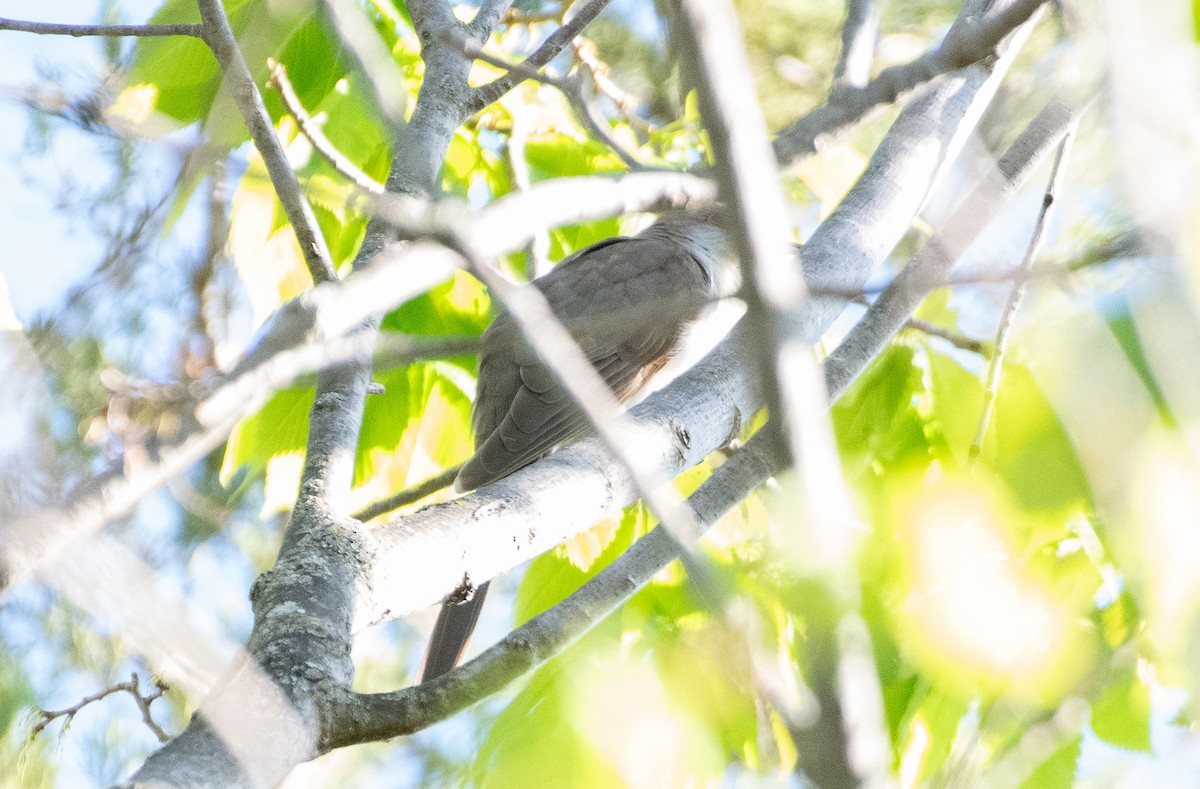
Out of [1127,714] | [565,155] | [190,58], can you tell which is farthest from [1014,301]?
[190,58]

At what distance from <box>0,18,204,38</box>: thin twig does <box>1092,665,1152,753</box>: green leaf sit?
5.00 ft

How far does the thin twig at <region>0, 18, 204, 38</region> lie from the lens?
1.08 m

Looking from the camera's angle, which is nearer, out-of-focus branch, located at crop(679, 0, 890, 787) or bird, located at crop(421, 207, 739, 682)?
out-of-focus branch, located at crop(679, 0, 890, 787)

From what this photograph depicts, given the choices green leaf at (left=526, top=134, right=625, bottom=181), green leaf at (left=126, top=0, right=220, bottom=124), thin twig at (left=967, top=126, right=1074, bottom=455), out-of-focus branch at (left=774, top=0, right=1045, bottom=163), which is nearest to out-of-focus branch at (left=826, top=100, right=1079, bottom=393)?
thin twig at (left=967, top=126, right=1074, bottom=455)

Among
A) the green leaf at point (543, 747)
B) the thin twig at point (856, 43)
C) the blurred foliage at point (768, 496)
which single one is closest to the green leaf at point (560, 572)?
the blurred foliage at point (768, 496)

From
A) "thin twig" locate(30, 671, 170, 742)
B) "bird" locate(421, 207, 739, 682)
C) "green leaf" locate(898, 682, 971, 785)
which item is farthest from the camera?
"bird" locate(421, 207, 739, 682)

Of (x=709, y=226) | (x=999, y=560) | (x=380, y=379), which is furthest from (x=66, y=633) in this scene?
(x=999, y=560)

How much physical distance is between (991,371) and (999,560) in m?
0.34

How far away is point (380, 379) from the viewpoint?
5.21ft

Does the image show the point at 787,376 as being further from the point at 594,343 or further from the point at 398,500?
the point at 594,343

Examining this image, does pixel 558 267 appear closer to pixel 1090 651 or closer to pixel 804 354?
pixel 1090 651

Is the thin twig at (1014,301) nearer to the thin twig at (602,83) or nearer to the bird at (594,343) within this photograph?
the bird at (594,343)

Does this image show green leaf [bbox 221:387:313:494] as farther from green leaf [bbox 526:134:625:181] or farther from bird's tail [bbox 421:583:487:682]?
green leaf [bbox 526:134:625:181]

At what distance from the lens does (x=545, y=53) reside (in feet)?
4.18
